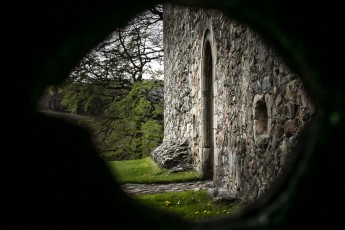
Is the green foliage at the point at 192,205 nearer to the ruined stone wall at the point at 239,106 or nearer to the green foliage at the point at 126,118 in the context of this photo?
the ruined stone wall at the point at 239,106

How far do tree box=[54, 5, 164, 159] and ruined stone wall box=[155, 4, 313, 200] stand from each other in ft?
22.9

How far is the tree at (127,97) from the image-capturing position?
1525cm

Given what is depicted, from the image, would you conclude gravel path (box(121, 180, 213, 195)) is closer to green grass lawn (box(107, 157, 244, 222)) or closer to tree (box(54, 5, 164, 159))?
green grass lawn (box(107, 157, 244, 222))

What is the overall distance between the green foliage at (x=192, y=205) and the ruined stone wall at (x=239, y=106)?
0.79ft

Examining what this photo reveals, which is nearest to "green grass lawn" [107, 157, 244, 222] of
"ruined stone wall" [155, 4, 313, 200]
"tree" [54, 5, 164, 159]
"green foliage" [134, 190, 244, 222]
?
"green foliage" [134, 190, 244, 222]

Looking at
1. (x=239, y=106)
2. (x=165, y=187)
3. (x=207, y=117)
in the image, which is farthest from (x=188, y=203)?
(x=207, y=117)

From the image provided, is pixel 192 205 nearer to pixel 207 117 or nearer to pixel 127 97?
pixel 207 117

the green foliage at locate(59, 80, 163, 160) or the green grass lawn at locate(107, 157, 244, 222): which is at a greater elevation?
the green foliage at locate(59, 80, 163, 160)

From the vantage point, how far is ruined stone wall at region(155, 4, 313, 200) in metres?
3.43

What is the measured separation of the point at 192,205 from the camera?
4734 mm

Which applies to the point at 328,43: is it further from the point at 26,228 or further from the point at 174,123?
the point at 174,123

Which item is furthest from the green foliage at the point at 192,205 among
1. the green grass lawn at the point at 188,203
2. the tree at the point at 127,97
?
the tree at the point at 127,97

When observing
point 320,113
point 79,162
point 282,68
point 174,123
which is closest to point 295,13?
point 320,113

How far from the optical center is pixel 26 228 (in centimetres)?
Result: 95
